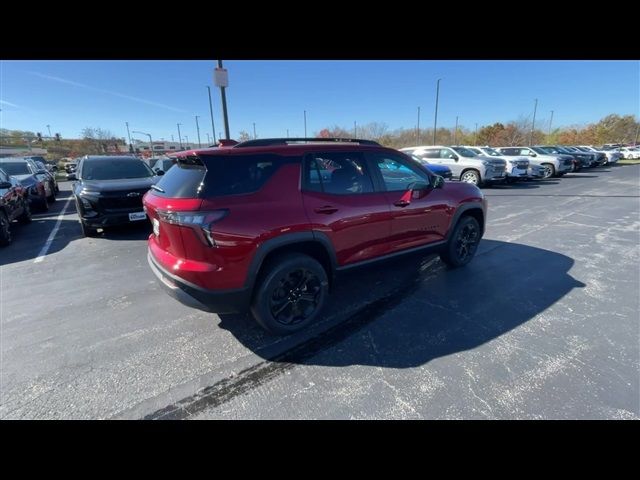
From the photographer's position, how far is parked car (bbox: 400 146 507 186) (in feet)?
43.6

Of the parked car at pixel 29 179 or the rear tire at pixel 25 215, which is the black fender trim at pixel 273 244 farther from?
A: the parked car at pixel 29 179

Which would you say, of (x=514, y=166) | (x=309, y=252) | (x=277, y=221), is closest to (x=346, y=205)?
(x=309, y=252)

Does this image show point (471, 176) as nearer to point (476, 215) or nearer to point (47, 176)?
point (476, 215)

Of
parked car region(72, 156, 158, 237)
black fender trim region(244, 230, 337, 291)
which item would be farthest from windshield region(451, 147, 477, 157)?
black fender trim region(244, 230, 337, 291)

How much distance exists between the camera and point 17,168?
33.5 feet

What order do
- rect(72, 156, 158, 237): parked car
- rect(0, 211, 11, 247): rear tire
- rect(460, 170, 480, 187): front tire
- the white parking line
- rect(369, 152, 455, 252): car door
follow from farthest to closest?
rect(460, 170, 480, 187): front tire → rect(72, 156, 158, 237): parked car → rect(0, 211, 11, 247): rear tire → the white parking line → rect(369, 152, 455, 252): car door

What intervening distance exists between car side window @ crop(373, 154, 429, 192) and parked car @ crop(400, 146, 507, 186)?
9.83 m

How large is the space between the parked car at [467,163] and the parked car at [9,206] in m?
12.3

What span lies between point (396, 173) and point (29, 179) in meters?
11.3

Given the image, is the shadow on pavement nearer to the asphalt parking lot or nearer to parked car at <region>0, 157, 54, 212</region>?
the asphalt parking lot

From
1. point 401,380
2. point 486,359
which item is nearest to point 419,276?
point 486,359
